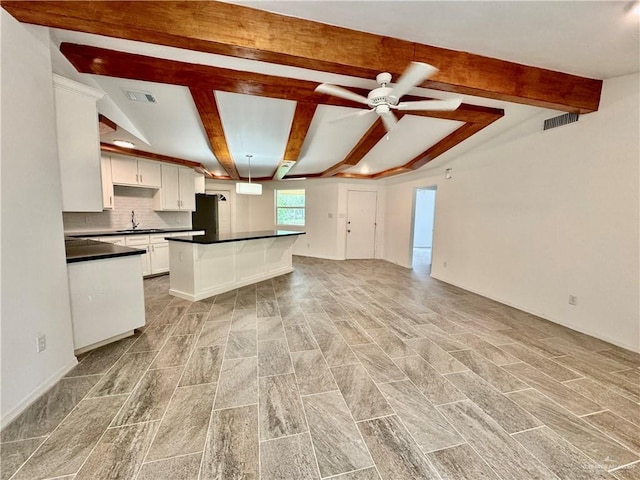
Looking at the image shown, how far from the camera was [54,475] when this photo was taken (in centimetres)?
125

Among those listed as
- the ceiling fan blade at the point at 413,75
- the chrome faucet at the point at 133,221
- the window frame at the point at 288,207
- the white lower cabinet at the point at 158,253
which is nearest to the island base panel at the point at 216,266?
the white lower cabinet at the point at 158,253

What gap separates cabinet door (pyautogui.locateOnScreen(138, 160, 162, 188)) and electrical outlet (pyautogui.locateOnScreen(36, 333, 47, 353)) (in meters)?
3.79

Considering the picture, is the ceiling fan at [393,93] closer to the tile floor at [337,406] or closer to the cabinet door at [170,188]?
the tile floor at [337,406]

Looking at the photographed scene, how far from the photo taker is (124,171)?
466cm

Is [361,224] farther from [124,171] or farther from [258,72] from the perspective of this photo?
[124,171]

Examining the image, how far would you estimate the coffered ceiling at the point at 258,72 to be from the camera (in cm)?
174

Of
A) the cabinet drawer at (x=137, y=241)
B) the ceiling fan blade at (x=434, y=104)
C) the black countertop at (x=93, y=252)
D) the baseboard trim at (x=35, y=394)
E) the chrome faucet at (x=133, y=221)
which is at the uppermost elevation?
the ceiling fan blade at (x=434, y=104)

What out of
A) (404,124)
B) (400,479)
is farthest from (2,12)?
(404,124)

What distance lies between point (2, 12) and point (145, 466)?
2.66 m

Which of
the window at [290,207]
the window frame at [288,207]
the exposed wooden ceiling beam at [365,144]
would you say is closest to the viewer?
the exposed wooden ceiling beam at [365,144]

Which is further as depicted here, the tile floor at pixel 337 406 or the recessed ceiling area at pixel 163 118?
the recessed ceiling area at pixel 163 118

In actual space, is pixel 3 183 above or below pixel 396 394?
above

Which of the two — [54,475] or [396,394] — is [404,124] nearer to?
[396,394]

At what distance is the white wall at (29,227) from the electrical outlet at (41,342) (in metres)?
0.03
